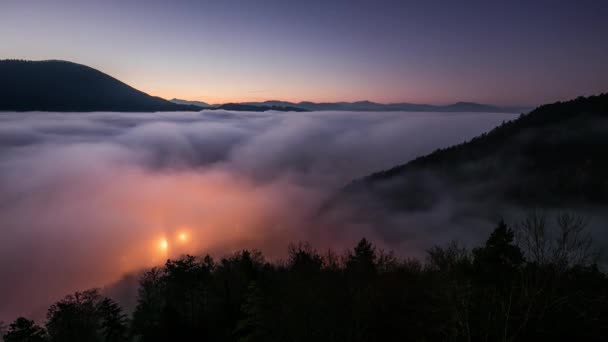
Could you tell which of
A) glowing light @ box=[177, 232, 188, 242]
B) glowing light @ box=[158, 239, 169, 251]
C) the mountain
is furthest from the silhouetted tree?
the mountain

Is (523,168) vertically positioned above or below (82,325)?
above

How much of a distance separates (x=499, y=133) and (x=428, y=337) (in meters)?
184

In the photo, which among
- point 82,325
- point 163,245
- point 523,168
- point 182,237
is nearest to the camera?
point 82,325

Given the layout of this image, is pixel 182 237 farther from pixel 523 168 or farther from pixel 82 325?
pixel 523 168

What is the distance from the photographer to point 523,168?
143 m

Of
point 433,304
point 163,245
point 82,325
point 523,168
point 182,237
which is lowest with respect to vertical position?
point 182,237

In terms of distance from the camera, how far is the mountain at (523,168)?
122312 millimetres

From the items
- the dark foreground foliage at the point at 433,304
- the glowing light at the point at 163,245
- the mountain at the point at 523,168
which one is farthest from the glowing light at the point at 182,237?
the dark foreground foliage at the point at 433,304

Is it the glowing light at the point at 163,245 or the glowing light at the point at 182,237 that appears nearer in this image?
the glowing light at the point at 163,245

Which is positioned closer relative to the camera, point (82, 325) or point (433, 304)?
point (433, 304)

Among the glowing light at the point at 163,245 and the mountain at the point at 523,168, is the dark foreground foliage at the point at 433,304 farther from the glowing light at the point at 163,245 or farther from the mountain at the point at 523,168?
the mountain at the point at 523,168

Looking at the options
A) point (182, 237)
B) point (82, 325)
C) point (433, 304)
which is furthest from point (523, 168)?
point (82, 325)

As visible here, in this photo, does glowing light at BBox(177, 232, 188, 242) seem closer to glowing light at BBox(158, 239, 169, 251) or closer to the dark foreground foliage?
glowing light at BBox(158, 239, 169, 251)

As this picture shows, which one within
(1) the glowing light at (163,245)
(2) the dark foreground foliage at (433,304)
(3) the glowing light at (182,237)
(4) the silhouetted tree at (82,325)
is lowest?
(3) the glowing light at (182,237)
